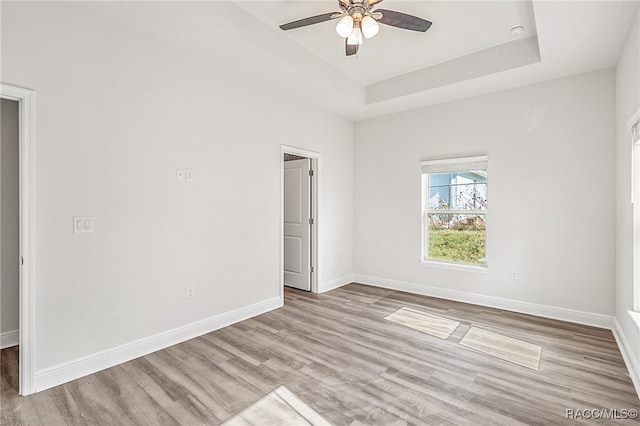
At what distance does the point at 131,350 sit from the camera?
2.76 meters

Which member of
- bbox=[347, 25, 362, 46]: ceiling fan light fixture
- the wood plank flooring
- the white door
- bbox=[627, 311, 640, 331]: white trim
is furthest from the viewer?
the white door

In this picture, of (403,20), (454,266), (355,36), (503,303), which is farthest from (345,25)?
(503,303)

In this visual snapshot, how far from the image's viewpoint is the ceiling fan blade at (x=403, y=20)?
2455mm

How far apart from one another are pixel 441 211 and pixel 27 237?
179 inches

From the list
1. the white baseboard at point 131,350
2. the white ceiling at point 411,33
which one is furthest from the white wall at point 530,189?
the white baseboard at point 131,350

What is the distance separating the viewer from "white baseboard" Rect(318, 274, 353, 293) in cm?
493

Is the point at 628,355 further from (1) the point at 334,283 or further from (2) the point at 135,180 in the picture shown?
(2) the point at 135,180

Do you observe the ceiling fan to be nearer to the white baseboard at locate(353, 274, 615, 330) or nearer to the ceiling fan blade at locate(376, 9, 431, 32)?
the ceiling fan blade at locate(376, 9, 431, 32)

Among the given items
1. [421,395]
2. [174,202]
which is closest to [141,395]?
[174,202]

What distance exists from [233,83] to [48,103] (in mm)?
1735

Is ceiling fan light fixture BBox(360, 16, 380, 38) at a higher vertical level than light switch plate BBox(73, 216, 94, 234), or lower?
higher

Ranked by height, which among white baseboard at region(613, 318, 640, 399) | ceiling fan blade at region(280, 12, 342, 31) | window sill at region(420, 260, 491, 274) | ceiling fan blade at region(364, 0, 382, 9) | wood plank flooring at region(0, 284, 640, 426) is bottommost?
wood plank flooring at region(0, 284, 640, 426)

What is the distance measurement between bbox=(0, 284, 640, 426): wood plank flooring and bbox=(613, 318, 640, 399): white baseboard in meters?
0.05

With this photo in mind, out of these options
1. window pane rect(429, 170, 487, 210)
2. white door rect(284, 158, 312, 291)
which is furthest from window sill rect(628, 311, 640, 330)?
white door rect(284, 158, 312, 291)
